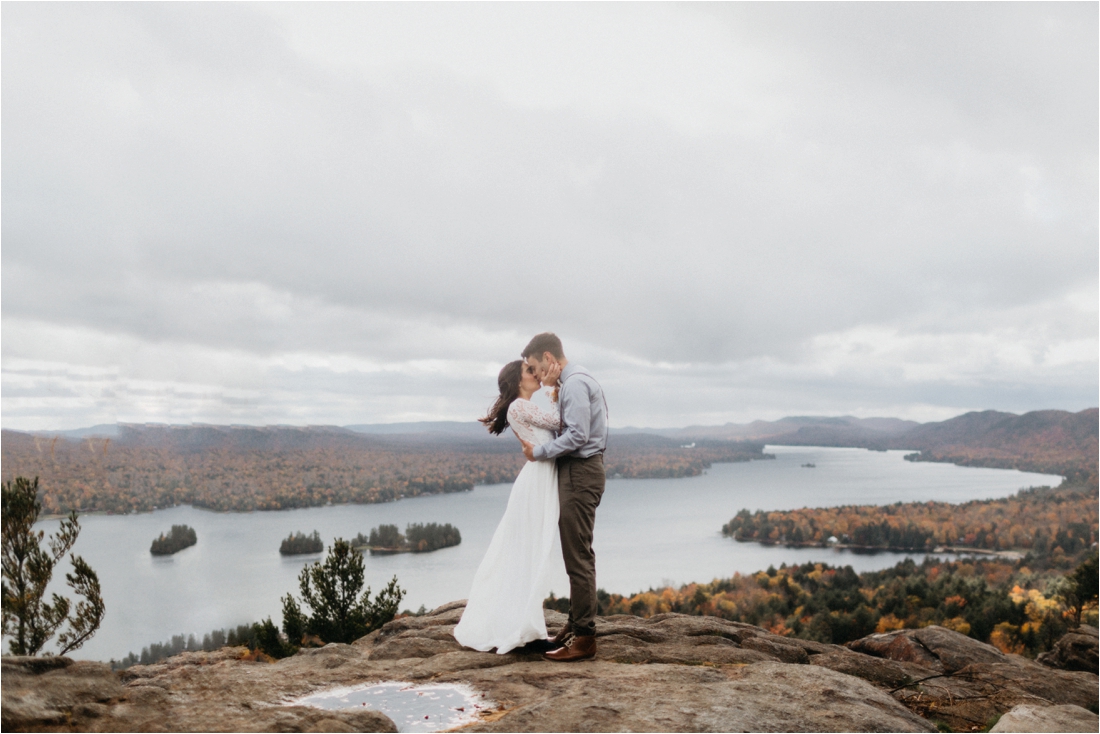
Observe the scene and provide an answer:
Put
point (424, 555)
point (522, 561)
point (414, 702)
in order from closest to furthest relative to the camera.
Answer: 1. point (414, 702)
2. point (522, 561)
3. point (424, 555)

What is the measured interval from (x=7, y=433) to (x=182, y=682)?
5563cm

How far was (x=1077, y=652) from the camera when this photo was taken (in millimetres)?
8281

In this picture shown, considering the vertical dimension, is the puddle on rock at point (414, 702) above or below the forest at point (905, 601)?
above

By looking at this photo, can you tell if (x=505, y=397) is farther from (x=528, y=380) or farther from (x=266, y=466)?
(x=266, y=466)

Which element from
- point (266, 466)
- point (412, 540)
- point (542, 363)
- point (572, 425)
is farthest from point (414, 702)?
point (266, 466)

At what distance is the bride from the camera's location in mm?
5684

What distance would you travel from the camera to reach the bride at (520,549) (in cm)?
568

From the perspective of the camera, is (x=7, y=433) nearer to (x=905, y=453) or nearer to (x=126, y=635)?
(x=126, y=635)

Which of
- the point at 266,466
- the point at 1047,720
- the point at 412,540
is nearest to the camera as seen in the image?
the point at 1047,720

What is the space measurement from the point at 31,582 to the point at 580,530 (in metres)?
18.0

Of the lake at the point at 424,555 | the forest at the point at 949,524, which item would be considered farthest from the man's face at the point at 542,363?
the forest at the point at 949,524

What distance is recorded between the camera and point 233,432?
67.7 meters

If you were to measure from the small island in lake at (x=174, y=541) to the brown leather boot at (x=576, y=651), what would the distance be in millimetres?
56749

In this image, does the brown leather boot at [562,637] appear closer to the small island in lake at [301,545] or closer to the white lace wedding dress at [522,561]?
the white lace wedding dress at [522,561]
